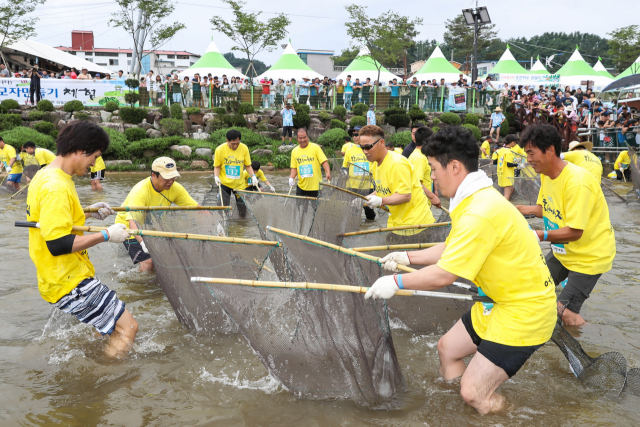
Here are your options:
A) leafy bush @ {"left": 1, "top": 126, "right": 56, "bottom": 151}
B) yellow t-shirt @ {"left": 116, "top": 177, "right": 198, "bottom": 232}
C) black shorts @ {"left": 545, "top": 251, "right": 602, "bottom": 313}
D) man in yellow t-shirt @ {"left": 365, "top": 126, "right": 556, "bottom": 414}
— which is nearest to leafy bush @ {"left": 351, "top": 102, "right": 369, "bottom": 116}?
leafy bush @ {"left": 1, "top": 126, "right": 56, "bottom": 151}

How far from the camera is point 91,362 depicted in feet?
14.1

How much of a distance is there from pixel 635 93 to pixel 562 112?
684cm

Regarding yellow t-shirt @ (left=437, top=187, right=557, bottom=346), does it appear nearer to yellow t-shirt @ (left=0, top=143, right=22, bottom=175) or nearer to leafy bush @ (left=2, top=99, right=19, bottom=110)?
yellow t-shirt @ (left=0, top=143, right=22, bottom=175)

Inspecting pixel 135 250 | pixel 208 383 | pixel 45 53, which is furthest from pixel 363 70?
pixel 208 383

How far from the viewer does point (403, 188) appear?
5.32m

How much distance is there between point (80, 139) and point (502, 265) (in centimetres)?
303

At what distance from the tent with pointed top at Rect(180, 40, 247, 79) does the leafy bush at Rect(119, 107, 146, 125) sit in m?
8.40

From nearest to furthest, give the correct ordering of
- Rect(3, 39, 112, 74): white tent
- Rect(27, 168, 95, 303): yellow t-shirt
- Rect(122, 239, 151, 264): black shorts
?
Rect(27, 168, 95, 303): yellow t-shirt → Rect(122, 239, 151, 264): black shorts → Rect(3, 39, 112, 74): white tent

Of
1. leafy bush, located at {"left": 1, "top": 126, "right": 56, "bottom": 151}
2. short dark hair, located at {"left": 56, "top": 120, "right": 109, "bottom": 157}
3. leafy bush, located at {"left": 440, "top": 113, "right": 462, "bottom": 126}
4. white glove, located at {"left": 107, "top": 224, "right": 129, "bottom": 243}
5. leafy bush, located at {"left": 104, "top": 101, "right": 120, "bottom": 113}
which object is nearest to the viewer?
short dark hair, located at {"left": 56, "top": 120, "right": 109, "bottom": 157}

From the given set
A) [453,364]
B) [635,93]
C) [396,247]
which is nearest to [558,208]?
[396,247]

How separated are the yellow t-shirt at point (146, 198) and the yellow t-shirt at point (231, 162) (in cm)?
315

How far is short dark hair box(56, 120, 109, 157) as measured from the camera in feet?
11.9

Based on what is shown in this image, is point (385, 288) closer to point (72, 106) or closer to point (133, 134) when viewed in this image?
point (133, 134)

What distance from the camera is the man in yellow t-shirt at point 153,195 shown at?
211 inches
